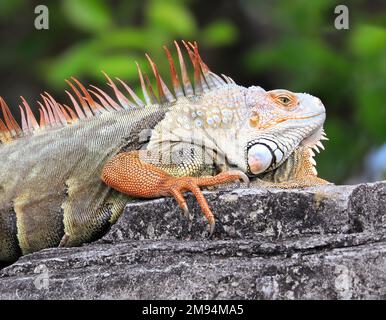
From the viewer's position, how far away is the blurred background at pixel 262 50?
11.6 meters

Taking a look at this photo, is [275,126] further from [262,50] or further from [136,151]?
[262,50]

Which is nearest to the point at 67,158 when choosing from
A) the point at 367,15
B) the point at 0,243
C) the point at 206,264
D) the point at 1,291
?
the point at 0,243

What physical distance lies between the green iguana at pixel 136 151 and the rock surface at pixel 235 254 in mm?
431

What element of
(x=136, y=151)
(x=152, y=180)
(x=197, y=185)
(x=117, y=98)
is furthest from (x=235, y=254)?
(x=117, y=98)

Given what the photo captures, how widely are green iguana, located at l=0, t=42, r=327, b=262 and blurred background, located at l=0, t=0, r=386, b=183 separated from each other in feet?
12.8

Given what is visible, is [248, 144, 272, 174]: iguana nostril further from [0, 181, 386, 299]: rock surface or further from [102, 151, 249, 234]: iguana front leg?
[0, 181, 386, 299]: rock surface

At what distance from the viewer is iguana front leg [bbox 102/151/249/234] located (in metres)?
5.93

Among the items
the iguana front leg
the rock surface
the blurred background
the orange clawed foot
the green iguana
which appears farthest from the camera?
the blurred background

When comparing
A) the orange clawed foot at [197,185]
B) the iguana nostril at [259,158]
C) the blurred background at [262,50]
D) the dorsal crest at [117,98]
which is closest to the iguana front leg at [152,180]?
the orange clawed foot at [197,185]

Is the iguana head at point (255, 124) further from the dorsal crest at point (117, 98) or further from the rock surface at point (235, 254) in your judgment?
the rock surface at point (235, 254)

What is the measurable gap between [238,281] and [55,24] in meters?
11.6

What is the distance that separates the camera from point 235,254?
5.55 meters

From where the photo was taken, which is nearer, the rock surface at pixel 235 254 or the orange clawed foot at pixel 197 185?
the rock surface at pixel 235 254

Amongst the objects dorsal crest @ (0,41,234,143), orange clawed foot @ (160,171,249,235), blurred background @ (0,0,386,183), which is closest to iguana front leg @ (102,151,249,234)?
orange clawed foot @ (160,171,249,235)
